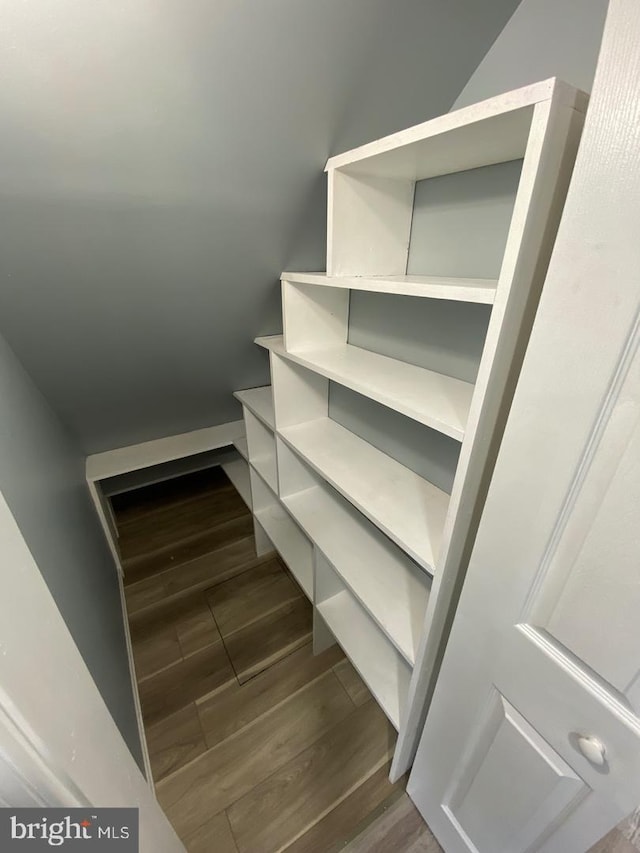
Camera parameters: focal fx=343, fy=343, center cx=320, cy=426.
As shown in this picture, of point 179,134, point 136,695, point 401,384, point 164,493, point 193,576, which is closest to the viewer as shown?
point 179,134

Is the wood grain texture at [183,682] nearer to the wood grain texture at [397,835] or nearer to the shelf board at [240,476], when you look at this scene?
the wood grain texture at [397,835]

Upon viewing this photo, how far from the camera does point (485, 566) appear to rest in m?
0.67

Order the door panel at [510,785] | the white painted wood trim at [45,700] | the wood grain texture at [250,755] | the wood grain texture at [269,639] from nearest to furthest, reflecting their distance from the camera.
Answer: the white painted wood trim at [45,700]
the door panel at [510,785]
the wood grain texture at [250,755]
the wood grain texture at [269,639]

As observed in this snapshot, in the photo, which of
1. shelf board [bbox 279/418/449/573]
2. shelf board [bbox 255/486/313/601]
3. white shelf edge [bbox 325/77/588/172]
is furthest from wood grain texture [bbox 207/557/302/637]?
white shelf edge [bbox 325/77/588/172]

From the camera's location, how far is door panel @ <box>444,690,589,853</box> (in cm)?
65

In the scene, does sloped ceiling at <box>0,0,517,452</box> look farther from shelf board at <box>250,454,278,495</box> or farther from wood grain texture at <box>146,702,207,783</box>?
wood grain texture at <box>146,702,207,783</box>

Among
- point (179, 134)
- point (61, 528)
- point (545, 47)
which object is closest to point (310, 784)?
point (61, 528)

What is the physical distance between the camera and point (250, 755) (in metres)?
1.30

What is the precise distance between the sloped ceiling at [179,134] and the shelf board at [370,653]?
1364 millimetres

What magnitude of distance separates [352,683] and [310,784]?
0.37m

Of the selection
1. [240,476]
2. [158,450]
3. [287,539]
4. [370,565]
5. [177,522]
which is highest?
[370,565]

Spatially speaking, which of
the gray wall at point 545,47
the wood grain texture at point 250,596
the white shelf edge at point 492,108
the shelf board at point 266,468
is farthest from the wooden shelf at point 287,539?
the gray wall at point 545,47

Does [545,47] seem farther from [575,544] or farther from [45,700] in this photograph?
[45,700]

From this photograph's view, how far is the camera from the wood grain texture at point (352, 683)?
4.81 feet
